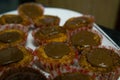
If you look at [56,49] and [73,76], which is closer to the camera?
[73,76]

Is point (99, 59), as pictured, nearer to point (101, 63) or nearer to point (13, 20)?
point (101, 63)

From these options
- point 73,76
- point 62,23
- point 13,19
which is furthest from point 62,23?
point 73,76

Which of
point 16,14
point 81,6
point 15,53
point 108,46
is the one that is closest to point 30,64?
point 15,53

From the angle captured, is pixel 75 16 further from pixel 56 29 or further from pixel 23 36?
pixel 23 36

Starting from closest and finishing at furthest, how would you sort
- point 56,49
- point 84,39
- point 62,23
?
point 56,49 < point 84,39 < point 62,23

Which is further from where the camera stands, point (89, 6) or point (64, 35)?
point (89, 6)

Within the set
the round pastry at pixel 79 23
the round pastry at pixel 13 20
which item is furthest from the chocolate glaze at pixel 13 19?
the round pastry at pixel 79 23
